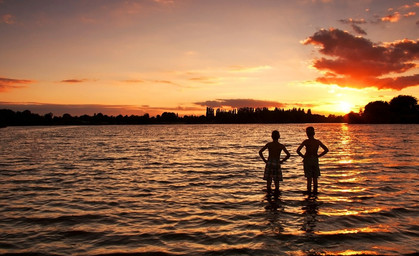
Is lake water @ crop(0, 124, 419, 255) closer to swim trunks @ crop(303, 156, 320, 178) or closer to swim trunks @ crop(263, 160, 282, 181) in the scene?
swim trunks @ crop(263, 160, 282, 181)

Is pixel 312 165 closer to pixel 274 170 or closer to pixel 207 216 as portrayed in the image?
pixel 274 170

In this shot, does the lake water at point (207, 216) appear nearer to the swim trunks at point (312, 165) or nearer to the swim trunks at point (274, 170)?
the swim trunks at point (274, 170)

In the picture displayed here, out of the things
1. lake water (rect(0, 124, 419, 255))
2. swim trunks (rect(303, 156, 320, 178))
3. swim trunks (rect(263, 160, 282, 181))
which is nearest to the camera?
lake water (rect(0, 124, 419, 255))

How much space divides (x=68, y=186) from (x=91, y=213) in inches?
254

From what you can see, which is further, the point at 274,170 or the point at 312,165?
the point at 274,170

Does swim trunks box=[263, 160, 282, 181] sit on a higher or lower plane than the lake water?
higher

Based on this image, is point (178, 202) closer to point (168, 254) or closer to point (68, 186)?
point (168, 254)

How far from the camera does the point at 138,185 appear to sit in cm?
1717

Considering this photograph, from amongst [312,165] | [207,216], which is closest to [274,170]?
[312,165]

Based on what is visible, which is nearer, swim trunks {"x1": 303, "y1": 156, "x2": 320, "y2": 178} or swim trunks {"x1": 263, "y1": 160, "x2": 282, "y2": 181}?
swim trunks {"x1": 303, "y1": 156, "x2": 320, "y2": 178}

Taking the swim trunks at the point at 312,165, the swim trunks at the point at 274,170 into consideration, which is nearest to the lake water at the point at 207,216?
the swim trunks at the point at 274,170

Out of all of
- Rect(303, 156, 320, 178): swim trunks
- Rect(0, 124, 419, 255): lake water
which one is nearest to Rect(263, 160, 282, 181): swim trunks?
Rect(0, 124, 419, 255): lake water

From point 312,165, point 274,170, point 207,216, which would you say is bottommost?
point 207,216

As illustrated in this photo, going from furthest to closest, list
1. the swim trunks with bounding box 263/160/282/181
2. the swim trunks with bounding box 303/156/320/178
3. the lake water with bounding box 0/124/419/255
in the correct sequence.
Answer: the swim trunks with bounding box 263/160/282/181 < the swim trunks with bounding box 303/156/320/178 < the lake water with bounding box 0/124/419/255
